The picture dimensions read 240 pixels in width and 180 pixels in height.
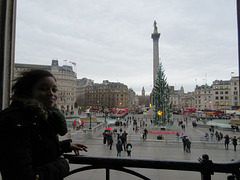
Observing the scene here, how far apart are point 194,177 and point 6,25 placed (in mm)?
9682

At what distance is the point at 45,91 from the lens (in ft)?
5.82

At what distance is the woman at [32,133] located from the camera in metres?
1.18

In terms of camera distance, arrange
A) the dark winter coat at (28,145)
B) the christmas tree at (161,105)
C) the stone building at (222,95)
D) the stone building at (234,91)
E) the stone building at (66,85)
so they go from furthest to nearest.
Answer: the stone building at (222,95) → the stone building at (66,85) → the stone building at (234,91) → the christmas tree at (161,105) → the dark winter coat at (28,145)

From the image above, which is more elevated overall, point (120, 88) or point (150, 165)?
point (120, 88)

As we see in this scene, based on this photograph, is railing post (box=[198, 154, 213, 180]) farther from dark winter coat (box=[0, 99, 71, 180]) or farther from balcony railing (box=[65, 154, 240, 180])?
dark winter coat (box=[0, 99, 71, 180])

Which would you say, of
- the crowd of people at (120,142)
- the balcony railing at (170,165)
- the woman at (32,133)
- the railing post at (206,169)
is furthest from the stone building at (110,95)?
the woman at (32,133)

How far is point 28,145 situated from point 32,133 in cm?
14

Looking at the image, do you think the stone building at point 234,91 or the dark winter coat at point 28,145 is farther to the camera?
the stone building at point 234,91

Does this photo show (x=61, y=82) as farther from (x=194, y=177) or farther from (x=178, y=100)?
(x=178, y=100)

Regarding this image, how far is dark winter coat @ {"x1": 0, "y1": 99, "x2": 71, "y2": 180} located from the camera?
3.86 feet

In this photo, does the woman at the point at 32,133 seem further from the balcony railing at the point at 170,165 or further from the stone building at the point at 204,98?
the stone building at the point at 204,98

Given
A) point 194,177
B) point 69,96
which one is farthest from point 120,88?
point 194,177

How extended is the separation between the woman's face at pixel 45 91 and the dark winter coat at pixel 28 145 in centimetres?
17

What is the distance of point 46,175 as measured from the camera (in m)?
1.37
